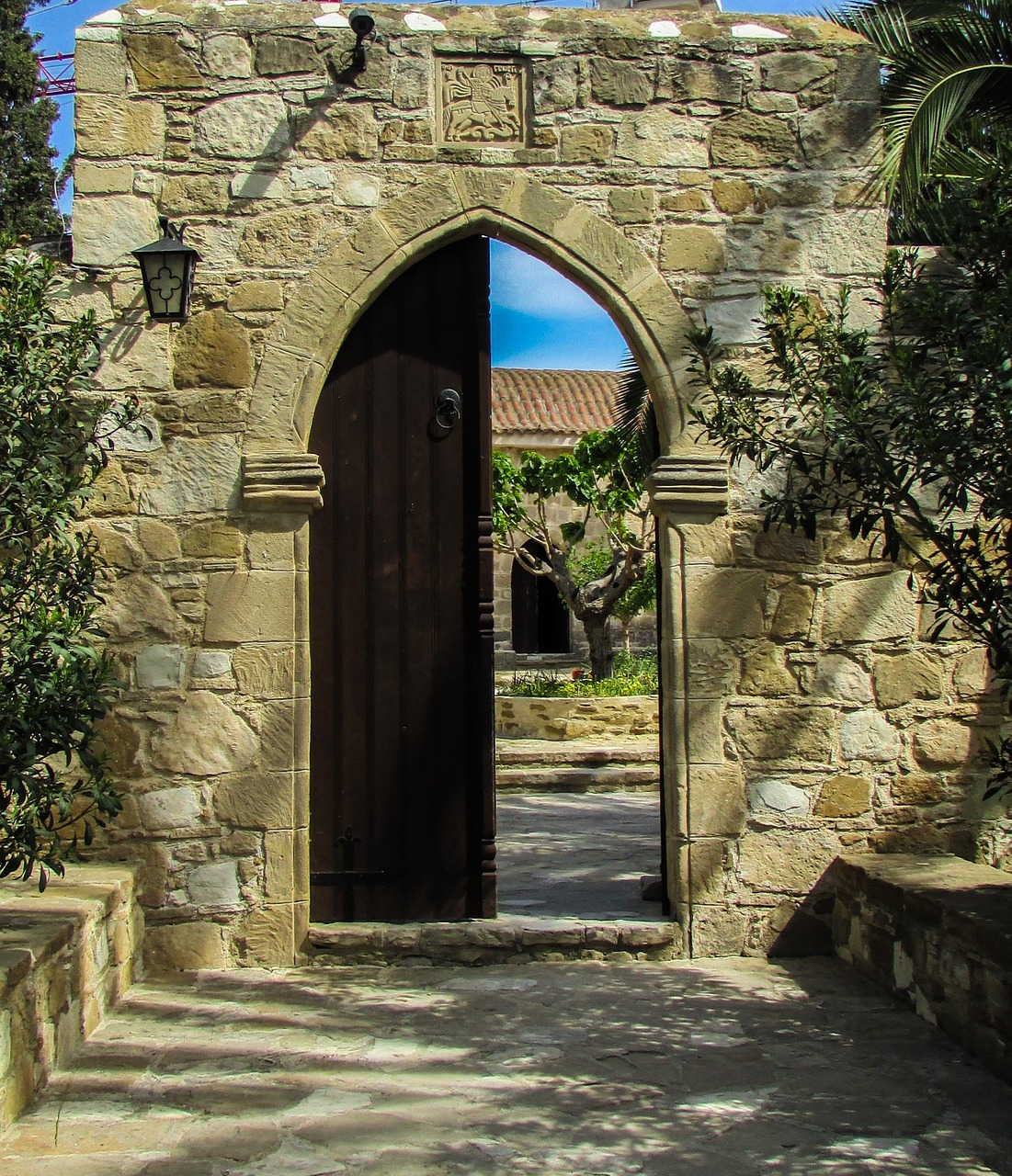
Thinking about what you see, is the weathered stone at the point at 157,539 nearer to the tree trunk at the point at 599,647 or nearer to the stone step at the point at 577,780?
the stone step at the point at 577,780

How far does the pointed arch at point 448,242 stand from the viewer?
431 centimetres

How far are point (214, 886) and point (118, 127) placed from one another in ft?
8.93

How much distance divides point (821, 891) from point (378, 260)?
9.10 ft

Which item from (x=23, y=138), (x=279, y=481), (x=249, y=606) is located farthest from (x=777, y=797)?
(x=23, y=138)

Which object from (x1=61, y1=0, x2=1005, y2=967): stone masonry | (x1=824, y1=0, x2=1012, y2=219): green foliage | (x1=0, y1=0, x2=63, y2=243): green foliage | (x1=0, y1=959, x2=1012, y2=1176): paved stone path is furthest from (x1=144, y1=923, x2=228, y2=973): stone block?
(x1=0, y1=0, x2=63, y2=243): green foliage

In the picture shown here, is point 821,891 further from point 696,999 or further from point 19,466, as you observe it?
point 19,466

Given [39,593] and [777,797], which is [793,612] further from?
[39,593]

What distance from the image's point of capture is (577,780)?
373 inches

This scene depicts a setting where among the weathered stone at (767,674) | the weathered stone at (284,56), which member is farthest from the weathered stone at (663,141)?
the weathered stone at (767,674)

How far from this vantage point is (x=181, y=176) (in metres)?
4.32

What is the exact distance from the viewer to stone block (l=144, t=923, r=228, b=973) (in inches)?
163

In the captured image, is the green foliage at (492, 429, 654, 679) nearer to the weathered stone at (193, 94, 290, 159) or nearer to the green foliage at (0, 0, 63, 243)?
the green foliage at (0, 0, 63, 243)

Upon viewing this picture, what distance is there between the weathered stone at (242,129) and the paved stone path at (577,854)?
3.00 meters

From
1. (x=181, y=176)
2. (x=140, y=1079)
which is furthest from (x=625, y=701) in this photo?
(x=140, y=1079)
